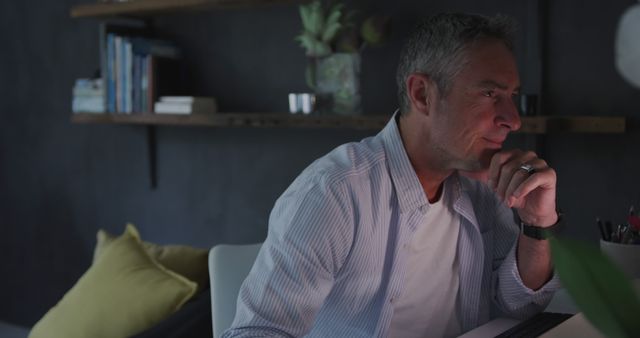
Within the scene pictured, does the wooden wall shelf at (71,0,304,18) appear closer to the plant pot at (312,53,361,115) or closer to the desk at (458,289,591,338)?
the plant pot at (312,53,361,115)

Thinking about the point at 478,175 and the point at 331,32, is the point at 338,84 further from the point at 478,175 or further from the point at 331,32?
the point at 478,175

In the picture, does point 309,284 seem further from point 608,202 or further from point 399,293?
point 608,202

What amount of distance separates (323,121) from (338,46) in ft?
0.81

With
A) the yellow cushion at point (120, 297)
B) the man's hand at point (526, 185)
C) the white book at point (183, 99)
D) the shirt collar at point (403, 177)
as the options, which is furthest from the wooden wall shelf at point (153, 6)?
the man's hand at point (526, 185)

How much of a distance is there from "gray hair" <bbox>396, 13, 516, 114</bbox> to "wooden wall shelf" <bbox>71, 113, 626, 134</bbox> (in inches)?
24.1

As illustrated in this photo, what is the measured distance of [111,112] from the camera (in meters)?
2.89

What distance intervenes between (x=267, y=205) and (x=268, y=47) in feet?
1.95

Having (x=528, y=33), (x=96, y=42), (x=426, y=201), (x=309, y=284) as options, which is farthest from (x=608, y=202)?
(x=96, y=42)

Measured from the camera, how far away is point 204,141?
302cm

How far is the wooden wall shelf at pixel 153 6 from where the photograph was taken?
101 inches

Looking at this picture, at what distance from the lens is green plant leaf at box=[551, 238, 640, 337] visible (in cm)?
40

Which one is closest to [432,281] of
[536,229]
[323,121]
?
[536,229]

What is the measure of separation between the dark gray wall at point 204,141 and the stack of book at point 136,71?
154 mm

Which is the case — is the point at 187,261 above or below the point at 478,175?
below
